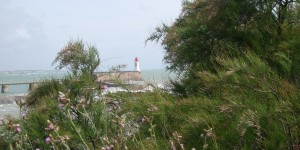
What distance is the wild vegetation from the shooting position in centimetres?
272

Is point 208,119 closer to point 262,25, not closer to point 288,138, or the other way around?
point 288,138

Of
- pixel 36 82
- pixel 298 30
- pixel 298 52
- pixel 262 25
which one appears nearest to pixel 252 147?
pixel 298 52

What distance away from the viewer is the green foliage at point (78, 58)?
584 centimetres

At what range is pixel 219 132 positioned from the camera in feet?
9.89

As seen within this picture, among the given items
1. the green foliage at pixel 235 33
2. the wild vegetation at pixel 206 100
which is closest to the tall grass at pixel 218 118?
the wild vegetation at pixel 206 100

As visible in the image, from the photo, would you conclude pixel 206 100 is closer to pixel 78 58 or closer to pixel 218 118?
pixel 218 118

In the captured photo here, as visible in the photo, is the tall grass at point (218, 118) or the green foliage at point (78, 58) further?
the green foliage at point (78, 58)

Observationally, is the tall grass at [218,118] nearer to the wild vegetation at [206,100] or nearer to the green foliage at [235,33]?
the wild vegetation at [206,100]

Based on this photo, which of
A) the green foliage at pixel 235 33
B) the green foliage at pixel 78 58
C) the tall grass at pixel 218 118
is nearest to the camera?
the tall grass at pixel 218 118

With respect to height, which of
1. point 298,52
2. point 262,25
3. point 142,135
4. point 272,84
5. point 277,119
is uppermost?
point 262,25

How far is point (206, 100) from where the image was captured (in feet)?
11.3

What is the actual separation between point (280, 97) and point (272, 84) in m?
0.14

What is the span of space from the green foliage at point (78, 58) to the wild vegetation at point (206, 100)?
19mm

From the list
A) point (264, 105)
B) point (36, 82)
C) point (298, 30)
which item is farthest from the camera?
point (36, 82)
